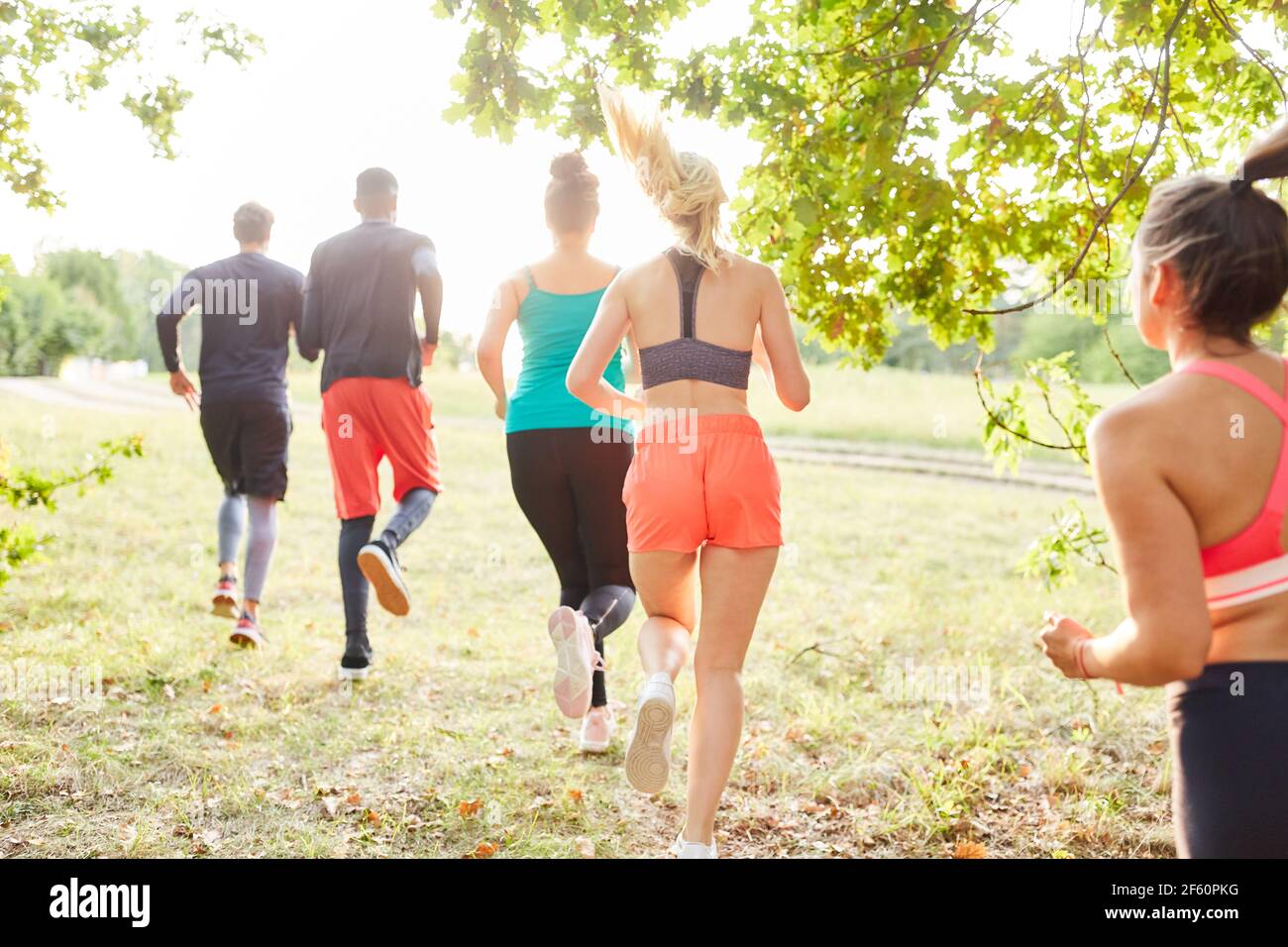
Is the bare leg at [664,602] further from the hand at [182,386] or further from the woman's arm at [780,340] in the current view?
the hand at [182,386]

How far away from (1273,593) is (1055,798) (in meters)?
3.31

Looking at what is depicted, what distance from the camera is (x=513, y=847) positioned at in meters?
4.00

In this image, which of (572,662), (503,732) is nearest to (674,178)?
(572,662)

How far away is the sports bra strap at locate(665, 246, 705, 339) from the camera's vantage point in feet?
11.0

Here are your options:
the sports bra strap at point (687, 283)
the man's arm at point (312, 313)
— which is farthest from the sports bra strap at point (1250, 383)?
the man's arm at point (312, 313)

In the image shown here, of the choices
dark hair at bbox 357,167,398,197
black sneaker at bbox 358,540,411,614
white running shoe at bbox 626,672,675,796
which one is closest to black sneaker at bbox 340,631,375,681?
black sneaker at bbox 358,540,411,614

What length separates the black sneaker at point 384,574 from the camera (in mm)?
5016

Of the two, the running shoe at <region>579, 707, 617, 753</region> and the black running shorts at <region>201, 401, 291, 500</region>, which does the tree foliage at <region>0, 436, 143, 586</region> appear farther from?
the running shoe at <region>579, 707, 617, 753</region>

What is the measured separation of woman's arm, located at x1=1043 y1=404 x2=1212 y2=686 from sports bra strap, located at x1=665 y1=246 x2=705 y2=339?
172cm

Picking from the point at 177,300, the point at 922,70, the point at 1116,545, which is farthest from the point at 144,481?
the point at 1116,545

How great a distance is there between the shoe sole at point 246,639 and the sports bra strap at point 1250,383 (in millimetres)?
5897
